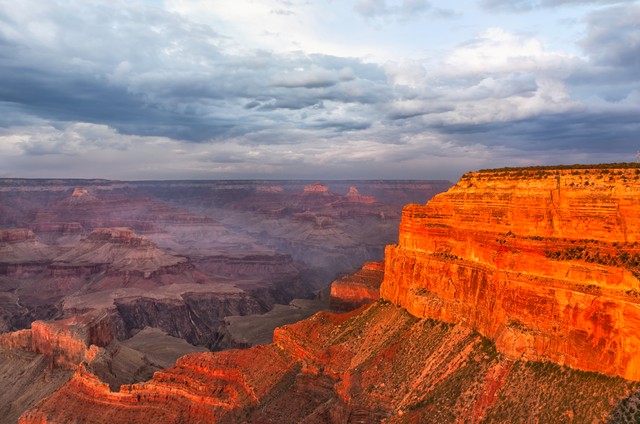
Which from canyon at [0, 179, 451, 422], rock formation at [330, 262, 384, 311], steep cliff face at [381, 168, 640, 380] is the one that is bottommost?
canyon at [0, 179, 451, 422]

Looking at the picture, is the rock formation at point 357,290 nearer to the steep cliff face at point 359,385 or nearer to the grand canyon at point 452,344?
the steep cliff face at point 359,385

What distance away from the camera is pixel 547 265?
35625 millimetres

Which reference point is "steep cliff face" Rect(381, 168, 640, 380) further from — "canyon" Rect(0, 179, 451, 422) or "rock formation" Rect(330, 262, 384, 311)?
"rock formation" Rect(330, 262, 384, 311)

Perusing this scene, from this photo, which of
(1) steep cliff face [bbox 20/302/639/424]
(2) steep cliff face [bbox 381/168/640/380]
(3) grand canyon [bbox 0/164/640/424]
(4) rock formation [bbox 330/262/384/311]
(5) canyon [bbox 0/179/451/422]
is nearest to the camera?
(2) steep cliff face [bbox 381/168/640/380]

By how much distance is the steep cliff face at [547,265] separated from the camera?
31688 mm

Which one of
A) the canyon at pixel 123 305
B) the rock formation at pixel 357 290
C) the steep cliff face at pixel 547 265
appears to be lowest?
the canyon at pixel 123 305

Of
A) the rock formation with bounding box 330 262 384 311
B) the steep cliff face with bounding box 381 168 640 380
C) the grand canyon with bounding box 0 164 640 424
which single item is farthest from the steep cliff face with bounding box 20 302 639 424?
the rock formation with bounding box 330 262 384 311

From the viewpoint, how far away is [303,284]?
18362 cm

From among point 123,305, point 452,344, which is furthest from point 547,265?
point 123,305

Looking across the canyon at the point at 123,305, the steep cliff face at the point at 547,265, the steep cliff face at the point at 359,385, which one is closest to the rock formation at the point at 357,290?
the canyon at the point at 123,305

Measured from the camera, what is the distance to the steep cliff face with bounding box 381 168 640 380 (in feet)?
104

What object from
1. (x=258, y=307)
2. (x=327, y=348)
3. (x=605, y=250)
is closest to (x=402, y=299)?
(x=327, y=348)

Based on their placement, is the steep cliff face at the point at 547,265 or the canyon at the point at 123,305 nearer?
the steep cliff face at the point at 547,265

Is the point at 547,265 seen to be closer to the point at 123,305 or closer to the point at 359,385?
the point at 359,385
